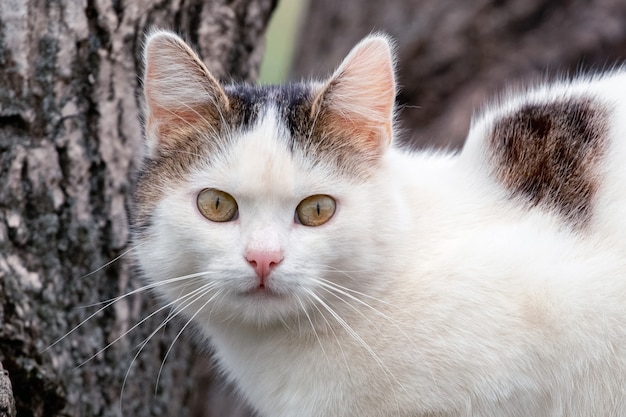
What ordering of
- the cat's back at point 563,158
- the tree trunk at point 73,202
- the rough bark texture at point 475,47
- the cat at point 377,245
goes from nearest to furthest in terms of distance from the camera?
the cat at point 377,245 < the cat's back at point 563,158 < the tree trunk at point 73,202 < the rough bark texture at point 475,47

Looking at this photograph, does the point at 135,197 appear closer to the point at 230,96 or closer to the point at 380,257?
the point at 230,96

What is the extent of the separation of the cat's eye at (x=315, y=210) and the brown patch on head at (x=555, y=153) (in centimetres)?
56

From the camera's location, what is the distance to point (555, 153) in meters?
2.40

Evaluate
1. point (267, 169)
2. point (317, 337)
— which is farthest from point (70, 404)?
point (267, 169)

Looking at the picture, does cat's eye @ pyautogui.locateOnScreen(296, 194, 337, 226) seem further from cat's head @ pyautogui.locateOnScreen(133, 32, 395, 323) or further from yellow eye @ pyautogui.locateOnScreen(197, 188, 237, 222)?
yellow eye @ pyautogui.locateOnScreen(197, 188, 237, 222)

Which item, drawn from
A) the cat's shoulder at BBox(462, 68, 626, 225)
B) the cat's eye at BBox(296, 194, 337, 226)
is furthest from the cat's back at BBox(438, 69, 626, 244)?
the cat's eye at BBox(296, 194, 337, 226)

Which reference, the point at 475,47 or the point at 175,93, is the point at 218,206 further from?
the point at 475,47

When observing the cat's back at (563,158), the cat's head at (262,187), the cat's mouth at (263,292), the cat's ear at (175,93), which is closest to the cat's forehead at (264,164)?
the cat's head at (262,187)

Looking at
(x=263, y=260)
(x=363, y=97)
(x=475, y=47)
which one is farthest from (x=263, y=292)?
(x=475, y=47)

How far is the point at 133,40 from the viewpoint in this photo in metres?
2.88

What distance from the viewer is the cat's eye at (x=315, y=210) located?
2.22 m

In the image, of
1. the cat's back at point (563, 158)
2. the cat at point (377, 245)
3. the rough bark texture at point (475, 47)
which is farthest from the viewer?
the rough bark texture at point (475, 47)

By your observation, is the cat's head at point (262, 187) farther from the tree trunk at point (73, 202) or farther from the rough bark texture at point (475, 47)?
the rough bark texture at point (475, 47)

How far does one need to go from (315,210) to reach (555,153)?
73 cm
